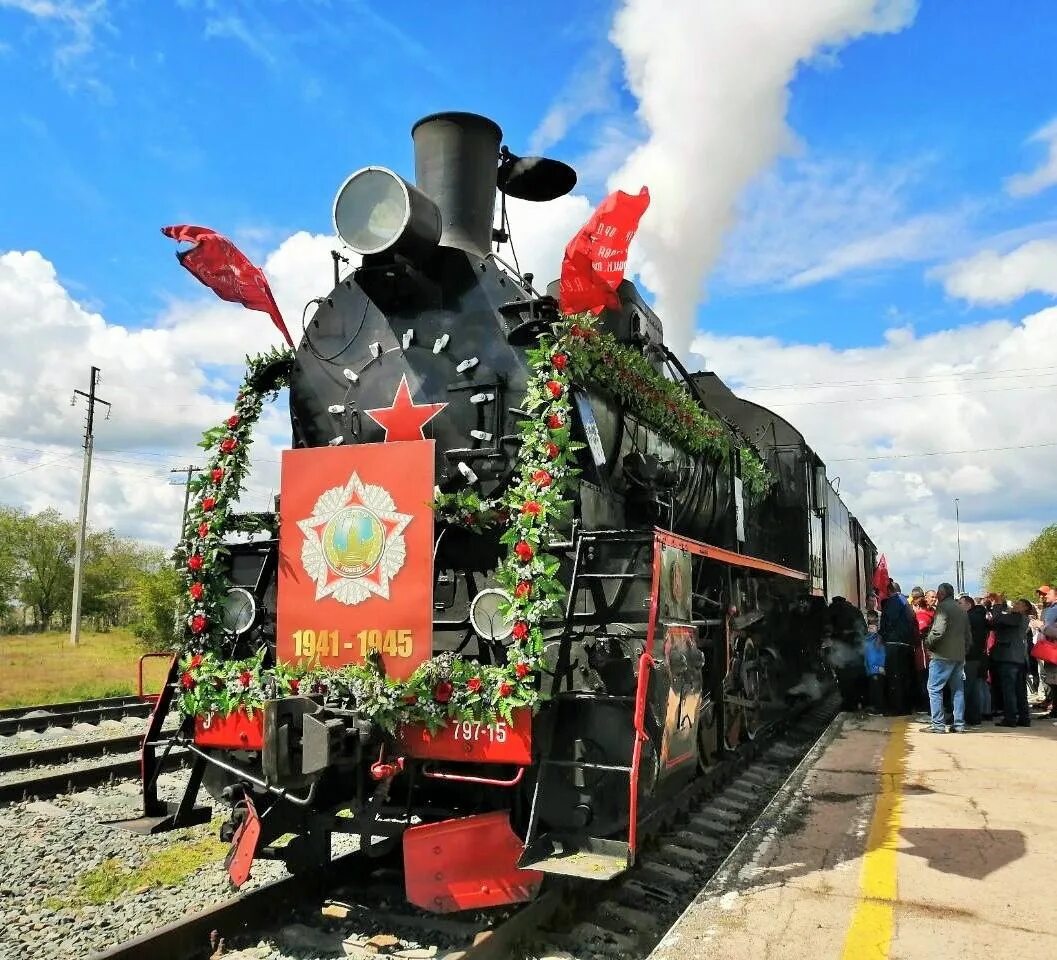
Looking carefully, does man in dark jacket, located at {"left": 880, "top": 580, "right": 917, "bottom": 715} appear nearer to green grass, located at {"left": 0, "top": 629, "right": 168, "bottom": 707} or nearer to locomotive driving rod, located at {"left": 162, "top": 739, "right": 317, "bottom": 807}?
locomotive driving rod, located at {"left": 162, "top": 739, "right": 317, "bottom": 807}

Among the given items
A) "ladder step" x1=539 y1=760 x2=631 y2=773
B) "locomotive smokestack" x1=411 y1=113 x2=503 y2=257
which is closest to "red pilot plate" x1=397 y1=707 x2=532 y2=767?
"ladder step" x1=539 y1=760 x2=631 y2=773

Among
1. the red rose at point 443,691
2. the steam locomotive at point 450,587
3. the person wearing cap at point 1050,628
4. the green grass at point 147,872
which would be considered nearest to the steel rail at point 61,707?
the green grass at point 147,872

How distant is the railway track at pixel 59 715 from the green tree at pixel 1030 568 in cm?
5104

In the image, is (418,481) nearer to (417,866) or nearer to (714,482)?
(417,866)

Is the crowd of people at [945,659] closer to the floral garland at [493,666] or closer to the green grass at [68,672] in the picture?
the floral garland at [493,666]

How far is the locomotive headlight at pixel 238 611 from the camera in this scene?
4.80 meters

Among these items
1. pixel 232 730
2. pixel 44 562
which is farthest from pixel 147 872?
pixel 44 562

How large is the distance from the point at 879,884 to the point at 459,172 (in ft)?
15.3

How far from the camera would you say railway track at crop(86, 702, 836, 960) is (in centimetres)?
371

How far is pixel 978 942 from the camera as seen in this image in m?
3.66

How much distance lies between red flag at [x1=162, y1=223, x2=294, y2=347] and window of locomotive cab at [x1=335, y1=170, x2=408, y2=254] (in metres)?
0.90

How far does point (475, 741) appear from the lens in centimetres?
382

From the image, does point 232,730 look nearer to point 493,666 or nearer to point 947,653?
point 493,666

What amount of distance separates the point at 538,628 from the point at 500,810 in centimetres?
86
